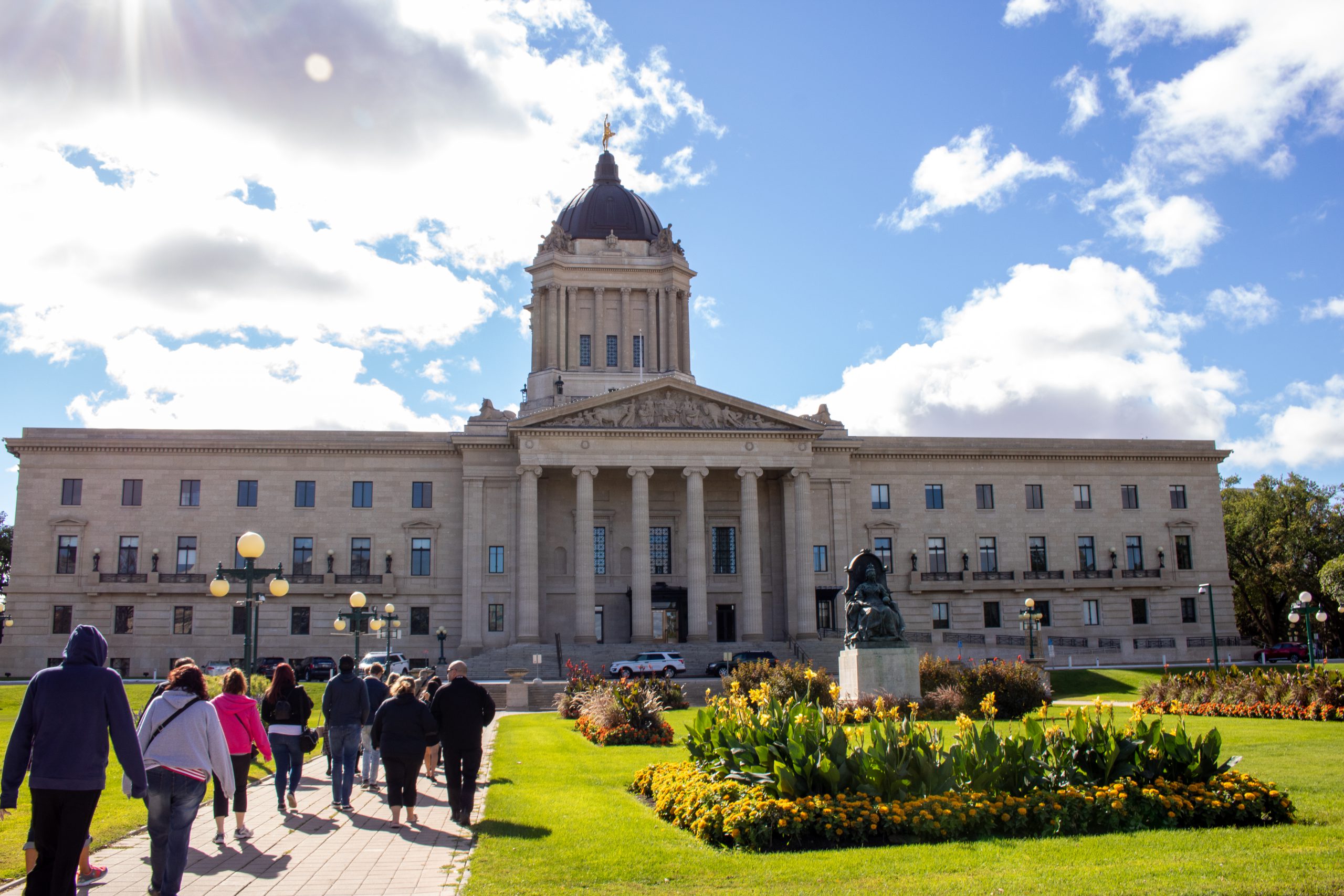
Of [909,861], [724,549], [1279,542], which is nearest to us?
[909,861]

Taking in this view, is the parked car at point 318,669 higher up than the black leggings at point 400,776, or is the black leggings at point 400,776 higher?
the black leggings at point 400,776

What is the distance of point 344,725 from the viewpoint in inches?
645

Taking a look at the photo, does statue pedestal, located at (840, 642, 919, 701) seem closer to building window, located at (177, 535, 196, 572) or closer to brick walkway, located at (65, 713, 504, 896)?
brick walkway, located at (65, 713, 504, 896)

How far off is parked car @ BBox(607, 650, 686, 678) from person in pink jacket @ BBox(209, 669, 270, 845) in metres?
36.0

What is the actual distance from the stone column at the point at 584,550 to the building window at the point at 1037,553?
90.1 ft

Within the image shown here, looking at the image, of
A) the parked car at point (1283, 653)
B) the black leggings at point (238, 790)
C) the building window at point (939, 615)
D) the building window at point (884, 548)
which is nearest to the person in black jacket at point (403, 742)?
the black leggings at point (238, 790)

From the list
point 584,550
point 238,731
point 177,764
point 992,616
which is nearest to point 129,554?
point 584,550

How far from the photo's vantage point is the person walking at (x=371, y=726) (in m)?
18.3

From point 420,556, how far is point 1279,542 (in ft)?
196

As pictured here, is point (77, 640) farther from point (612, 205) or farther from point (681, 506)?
point (612, 205)

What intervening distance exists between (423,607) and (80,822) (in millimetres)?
53499

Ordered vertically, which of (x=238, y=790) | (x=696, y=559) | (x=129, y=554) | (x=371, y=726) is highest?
(x=129, y=554)

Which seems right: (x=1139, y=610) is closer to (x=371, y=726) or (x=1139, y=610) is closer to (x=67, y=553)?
(x=371, y=726)

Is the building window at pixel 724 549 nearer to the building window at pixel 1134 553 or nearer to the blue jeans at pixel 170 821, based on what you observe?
the building window at pixel 1134 553
